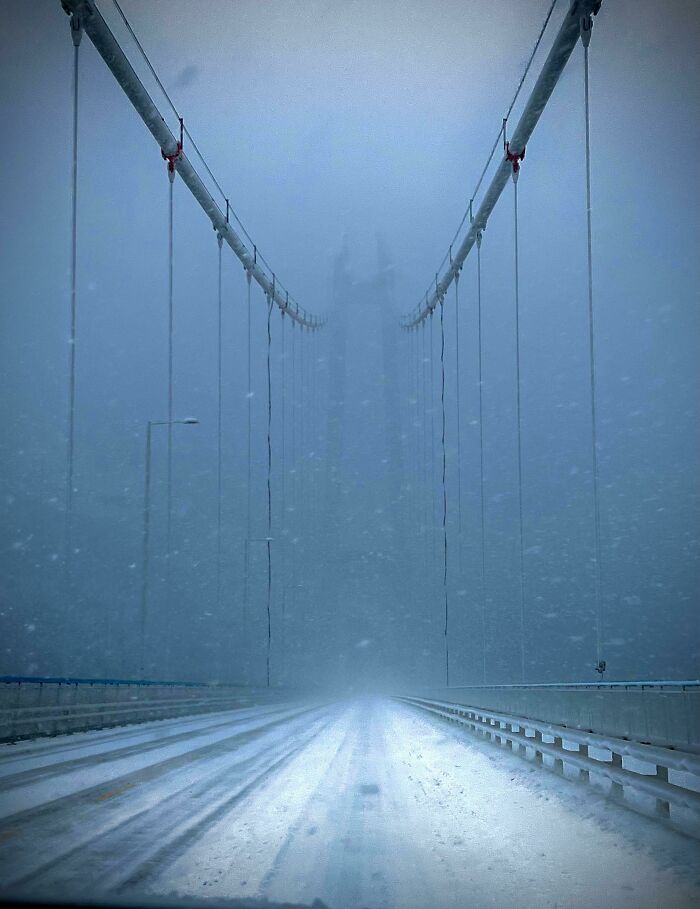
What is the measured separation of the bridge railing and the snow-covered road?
373cm

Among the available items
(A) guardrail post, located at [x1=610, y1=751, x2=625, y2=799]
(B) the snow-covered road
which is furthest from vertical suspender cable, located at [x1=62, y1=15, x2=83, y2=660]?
(A) guardrail post, located at [x1=610, y1=751, x2=625, y2=799]

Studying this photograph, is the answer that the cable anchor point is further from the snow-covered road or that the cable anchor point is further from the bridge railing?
the bridge railing

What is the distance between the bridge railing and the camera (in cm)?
1438

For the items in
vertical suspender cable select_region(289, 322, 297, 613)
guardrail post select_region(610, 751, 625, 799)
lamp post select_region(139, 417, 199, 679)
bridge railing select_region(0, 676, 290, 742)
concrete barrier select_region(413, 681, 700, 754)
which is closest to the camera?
concrete barrier select_region(413, 681, 700, 754)

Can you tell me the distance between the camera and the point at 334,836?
5953 millimetres

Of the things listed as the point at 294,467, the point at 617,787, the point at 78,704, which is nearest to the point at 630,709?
the point at 617,787

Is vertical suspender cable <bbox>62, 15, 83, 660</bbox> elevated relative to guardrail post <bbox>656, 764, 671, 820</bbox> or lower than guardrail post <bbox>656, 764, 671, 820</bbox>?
elevated

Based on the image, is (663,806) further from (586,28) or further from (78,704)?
(586,28)

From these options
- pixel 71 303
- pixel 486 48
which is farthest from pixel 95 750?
pixel 486 48

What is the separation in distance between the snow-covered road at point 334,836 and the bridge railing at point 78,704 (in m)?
3.73

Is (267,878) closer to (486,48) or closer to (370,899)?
(370,899)

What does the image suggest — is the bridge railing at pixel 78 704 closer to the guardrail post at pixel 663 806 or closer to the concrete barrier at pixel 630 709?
the concrete barrier at pixel 630 709

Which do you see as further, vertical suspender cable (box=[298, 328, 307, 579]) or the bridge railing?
vertical suspender cable (box=[298, 328, 307, 579])

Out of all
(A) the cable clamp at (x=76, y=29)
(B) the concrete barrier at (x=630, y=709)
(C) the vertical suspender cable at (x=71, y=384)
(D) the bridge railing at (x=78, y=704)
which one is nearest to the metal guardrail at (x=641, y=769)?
(B) the concrete barrier at (x=630, y=709)
